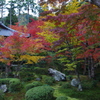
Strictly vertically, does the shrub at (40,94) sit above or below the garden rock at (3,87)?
above

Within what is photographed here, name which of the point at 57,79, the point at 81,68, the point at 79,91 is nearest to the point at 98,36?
the point at 79,91

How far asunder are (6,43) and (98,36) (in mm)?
5178

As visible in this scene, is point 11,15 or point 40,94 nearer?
point 40,94

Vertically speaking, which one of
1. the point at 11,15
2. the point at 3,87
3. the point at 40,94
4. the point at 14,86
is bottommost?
the point at 3,87

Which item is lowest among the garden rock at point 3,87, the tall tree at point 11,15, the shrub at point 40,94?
the garden rock at point 3,87

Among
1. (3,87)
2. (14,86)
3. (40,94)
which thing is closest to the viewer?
(40,94)

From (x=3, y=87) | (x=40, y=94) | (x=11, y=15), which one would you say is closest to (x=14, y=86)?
(x=3, y=87)

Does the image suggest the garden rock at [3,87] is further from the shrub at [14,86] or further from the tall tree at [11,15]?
the tall tree at [11,15]

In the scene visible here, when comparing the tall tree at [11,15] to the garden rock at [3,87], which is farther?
the tall tree at [11,15]

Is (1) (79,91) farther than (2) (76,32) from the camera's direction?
Yes

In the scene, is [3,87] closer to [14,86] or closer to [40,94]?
[14,86]

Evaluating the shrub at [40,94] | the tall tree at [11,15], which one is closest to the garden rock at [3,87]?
the shrub at [40,94]

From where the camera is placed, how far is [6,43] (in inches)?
285

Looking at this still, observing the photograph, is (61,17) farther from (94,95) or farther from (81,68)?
(81,68)
